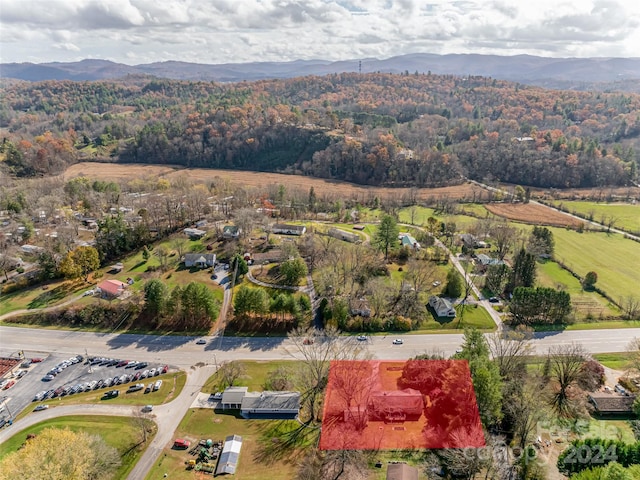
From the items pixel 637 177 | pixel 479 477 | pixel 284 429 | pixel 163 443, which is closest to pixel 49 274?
pixel 163 443

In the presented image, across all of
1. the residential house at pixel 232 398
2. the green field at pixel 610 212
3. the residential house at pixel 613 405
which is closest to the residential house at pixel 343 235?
the residential house at pixel 232 398

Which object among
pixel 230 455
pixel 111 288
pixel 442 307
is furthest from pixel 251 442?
pixel 111 288

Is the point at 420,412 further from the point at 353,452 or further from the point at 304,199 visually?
the point at 304,199

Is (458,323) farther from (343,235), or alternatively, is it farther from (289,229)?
(289,229)

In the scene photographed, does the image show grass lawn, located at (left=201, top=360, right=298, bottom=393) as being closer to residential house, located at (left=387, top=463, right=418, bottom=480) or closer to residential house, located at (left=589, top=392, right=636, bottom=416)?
residential house, located at (left=387, top=463, right=418, bottom=480)

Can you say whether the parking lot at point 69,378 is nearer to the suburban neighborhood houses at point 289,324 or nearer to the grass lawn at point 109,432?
the suburban neighborhood houses at point 289,324
